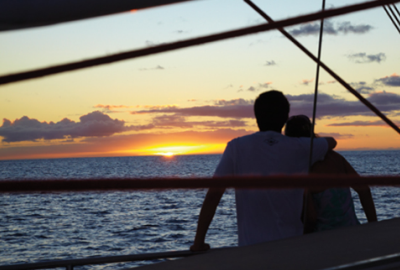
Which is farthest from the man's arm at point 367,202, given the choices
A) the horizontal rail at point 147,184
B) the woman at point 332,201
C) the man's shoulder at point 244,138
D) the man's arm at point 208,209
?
the horizontal rail at point 147,184

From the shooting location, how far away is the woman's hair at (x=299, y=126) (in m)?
2.34

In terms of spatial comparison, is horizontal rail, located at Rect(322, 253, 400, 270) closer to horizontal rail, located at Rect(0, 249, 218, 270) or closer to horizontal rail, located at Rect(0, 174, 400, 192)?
horizontal rail, located at Rect(0, 174, 400, 192)

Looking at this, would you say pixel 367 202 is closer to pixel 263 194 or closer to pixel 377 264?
pixel 263 194

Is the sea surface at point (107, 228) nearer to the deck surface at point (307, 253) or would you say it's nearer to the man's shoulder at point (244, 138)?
the man's shoulder at point (244, 138)

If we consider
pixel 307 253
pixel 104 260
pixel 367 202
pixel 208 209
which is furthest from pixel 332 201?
pixel 104 260

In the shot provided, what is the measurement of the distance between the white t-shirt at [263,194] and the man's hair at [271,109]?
0.08 m

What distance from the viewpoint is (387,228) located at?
5.39 feet

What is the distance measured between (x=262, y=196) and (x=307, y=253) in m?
0.65

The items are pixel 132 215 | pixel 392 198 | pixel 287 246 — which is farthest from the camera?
pixel 392 198

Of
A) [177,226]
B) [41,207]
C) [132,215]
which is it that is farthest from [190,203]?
[41,207]

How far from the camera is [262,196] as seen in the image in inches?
76.3

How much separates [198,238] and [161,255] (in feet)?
1.34

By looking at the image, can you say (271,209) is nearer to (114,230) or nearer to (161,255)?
(161,255)

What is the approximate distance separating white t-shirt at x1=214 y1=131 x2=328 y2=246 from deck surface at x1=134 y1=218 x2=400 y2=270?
33cm
